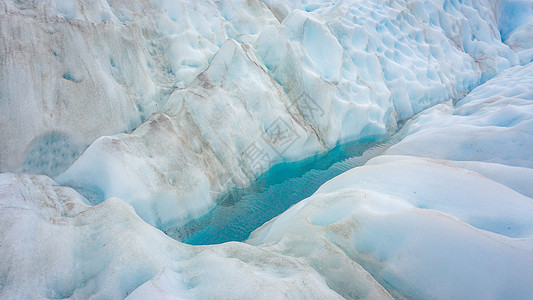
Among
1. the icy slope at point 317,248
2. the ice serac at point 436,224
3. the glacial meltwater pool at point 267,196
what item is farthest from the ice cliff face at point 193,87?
the ice serac at point 436,224

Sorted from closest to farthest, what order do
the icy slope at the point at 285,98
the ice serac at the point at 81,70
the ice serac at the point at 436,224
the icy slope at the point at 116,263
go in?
the icy slope at the point at 116,263 < the ice serac at the point at 436,224 < the ice serac at the point at 81,70 < the icy slope at the point at 285,98

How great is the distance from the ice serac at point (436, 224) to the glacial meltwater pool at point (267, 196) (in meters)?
0.57

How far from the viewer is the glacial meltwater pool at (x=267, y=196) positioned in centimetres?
485

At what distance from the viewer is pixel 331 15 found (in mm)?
8492

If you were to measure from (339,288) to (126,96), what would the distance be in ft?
16.1

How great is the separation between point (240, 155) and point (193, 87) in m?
1.73

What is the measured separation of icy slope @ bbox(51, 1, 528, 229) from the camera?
15.1ft

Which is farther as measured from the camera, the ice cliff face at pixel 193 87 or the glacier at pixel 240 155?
the ice cliff face at pixel 193 87

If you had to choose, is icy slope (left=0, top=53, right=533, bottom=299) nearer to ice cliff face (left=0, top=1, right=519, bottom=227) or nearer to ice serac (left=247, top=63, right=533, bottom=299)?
ice serac (left=247, top=63, right=533, bottom=299)

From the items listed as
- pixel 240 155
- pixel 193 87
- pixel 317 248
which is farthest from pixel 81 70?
pixel 317 248

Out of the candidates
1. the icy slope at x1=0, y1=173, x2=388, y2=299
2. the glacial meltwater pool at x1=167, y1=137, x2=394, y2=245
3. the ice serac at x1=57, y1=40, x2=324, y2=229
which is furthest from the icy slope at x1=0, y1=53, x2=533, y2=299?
the glacial meltwater pool at x1=167, y1=137, x2=394, y2=245

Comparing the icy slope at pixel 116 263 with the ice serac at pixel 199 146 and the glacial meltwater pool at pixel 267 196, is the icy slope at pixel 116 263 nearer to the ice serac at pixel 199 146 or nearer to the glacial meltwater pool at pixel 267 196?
the ice serac at pixel 199 146

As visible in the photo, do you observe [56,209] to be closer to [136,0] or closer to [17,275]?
[17,275]

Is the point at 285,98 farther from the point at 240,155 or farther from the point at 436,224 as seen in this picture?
the point at 436,224
